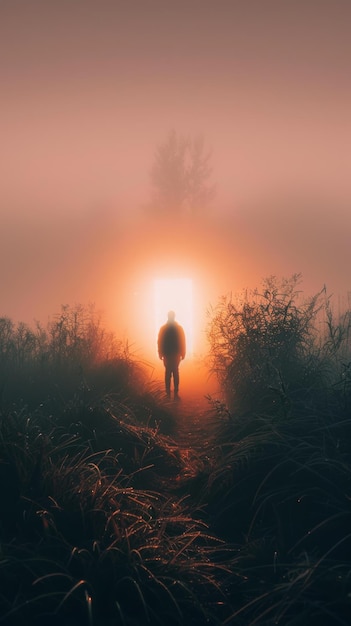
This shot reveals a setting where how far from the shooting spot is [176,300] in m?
32.6

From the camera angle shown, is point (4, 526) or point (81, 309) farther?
point (81, 309)

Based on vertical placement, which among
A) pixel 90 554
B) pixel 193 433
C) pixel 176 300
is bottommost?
pixel 90 554

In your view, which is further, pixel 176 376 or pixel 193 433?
pixel 176 376

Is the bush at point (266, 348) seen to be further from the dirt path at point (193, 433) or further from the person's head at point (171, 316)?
the person's head at point (171, 316)

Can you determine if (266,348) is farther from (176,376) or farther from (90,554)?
(90,554)

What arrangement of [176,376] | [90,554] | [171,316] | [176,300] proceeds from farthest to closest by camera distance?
[176,300] → [171,316] → [176,376] → [90,554]

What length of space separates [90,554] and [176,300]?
29144 millimetres

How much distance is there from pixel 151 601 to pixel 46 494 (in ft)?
4.51

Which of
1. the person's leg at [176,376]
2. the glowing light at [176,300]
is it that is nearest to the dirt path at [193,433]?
the person's leg at [176,376]

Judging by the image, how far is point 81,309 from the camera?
14.5 metres

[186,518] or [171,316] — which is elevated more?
[171,316]

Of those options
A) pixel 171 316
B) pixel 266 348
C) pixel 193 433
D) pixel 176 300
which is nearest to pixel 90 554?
pixel 193 433

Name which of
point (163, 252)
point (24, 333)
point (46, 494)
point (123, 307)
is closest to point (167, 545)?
point (46, 494)

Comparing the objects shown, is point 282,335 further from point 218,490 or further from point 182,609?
point 182,609
